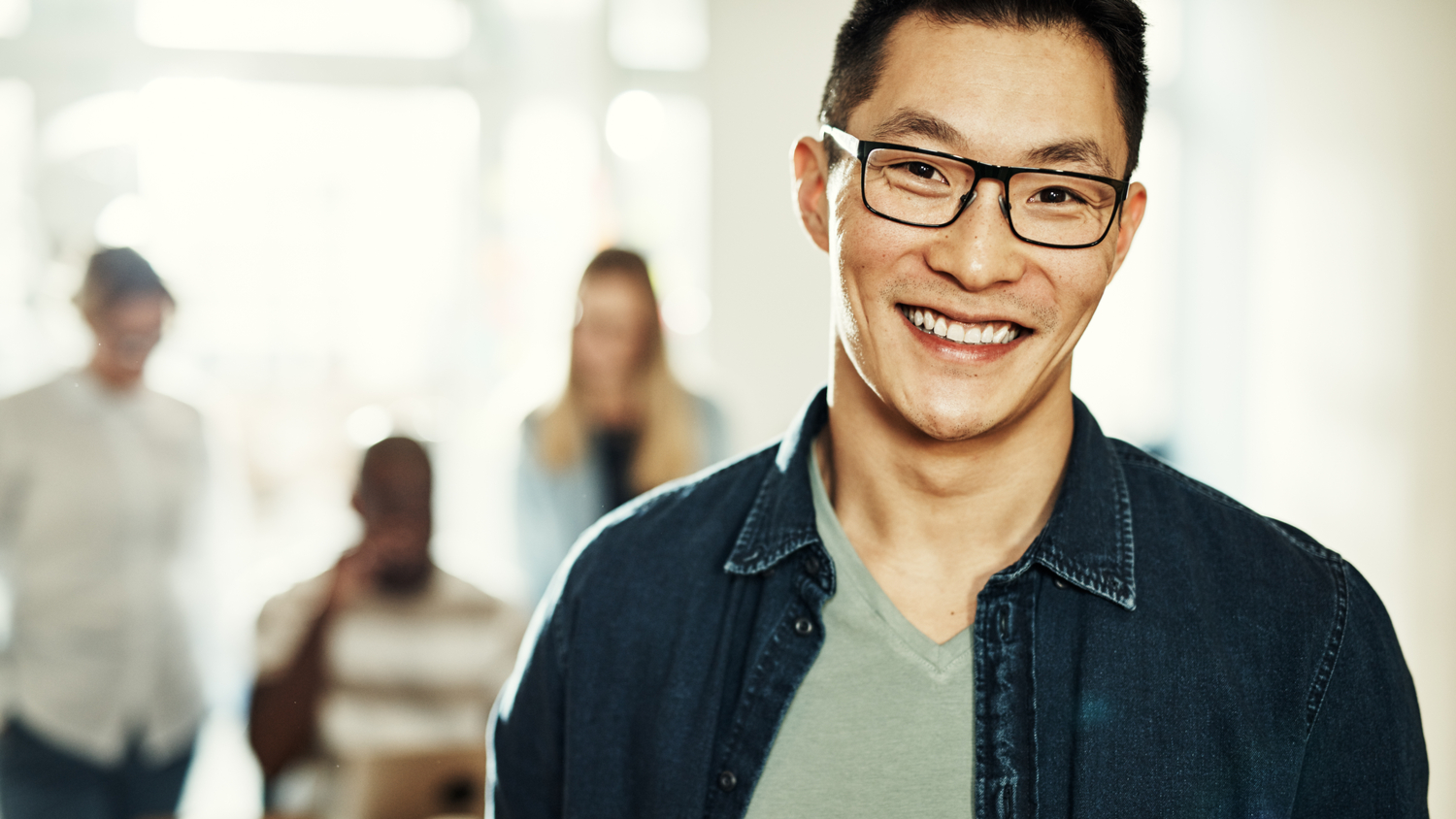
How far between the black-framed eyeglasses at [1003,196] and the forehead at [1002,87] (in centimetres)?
2

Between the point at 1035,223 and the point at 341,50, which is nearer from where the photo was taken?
the point at 1035,223

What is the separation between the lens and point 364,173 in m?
3.75

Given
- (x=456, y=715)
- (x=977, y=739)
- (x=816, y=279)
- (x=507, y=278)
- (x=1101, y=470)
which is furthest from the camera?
(x=507, y=278)

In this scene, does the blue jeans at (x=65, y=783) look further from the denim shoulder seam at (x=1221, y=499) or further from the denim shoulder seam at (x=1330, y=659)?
the denim shoulder seam at (x=1330, y=659)

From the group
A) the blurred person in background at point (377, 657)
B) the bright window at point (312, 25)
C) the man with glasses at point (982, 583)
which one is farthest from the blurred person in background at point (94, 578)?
the man with glasses at point (982, 583)

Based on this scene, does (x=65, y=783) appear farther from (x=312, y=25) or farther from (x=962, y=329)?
(x=312, y=25)

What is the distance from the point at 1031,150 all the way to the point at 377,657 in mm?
2017

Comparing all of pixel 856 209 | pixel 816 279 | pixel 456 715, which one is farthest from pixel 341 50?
pixel 856 209

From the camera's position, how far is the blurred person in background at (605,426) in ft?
8.77

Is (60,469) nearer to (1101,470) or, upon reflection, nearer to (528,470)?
(528,470)

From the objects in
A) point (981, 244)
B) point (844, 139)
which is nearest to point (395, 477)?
point (844, 139)

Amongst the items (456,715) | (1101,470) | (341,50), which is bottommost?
(456,715)

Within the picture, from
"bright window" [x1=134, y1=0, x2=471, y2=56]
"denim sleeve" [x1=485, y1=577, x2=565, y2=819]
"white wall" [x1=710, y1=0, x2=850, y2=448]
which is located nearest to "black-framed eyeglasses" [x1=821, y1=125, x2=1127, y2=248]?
"denim sleeve" [x1=485, y1=577, x2=565, y2=819]

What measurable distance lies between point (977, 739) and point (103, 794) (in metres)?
2.38
